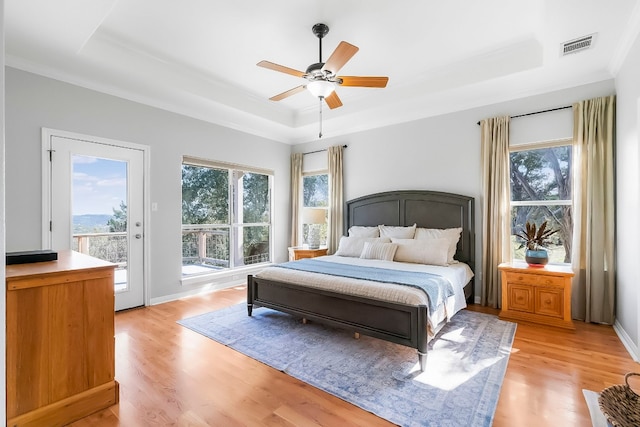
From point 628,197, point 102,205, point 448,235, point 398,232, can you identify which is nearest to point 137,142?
point 102,205

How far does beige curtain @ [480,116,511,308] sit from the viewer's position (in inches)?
155

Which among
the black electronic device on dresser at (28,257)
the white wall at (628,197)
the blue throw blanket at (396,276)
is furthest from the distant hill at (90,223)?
the white wall at (628,197)

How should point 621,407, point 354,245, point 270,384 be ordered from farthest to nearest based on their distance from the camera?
point 354,245
point 270,384
point 621,407

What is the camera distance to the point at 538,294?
3402 millimetres

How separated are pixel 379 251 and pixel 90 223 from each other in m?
3.47

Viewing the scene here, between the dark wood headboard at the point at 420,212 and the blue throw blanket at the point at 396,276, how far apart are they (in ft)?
4.45

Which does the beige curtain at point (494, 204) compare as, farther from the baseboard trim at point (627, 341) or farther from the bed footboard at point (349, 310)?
the bed footboard at point (349, 310)

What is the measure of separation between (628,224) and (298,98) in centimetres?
409

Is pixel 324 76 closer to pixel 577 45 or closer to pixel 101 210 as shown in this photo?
pixel 577 45

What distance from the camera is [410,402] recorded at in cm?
200

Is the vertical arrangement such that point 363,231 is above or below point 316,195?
below

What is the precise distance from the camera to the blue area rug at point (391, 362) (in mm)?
1956

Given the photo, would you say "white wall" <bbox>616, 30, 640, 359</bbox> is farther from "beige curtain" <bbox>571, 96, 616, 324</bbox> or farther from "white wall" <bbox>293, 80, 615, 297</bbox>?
"white wall" <bbox>293, 80, 615, 297</bbox>

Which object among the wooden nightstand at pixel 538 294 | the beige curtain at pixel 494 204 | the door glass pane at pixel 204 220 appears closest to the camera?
the wooden nightstand at pixel 538 294
